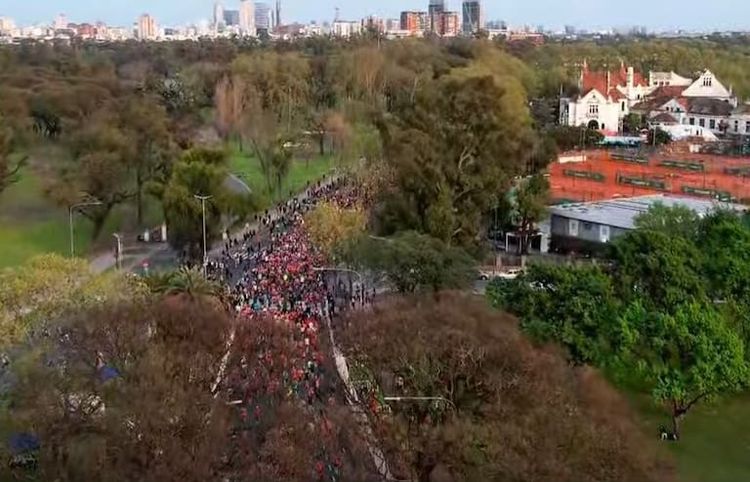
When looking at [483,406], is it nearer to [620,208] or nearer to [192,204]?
[192,204]

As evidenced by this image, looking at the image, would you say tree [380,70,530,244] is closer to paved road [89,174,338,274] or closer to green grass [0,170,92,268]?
paved road [89,174,338,274]

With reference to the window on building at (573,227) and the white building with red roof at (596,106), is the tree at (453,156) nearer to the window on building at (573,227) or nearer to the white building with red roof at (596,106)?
the window on building at (573,227)

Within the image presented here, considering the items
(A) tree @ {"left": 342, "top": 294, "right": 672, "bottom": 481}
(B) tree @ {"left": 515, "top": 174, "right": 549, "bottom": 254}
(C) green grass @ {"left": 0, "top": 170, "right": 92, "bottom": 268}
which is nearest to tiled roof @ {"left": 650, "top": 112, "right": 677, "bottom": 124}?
(B) tree @ {"left": 515, "top": 174, "right": 549, "bottom": 254}

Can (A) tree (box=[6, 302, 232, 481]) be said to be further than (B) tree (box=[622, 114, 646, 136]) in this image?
No

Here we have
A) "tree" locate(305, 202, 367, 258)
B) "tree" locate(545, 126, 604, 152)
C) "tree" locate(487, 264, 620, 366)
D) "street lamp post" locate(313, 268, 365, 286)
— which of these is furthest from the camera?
"tree" locate(545, 126, 604, 152)

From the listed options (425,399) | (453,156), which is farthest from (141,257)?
(425,399)

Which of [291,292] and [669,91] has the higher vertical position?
[669,91]
